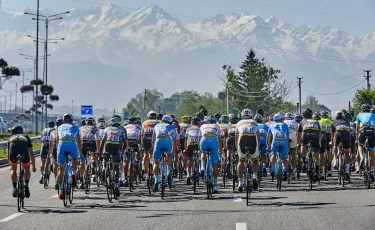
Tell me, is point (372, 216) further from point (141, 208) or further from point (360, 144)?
point (360, 144)

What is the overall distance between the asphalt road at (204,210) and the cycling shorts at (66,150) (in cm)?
97

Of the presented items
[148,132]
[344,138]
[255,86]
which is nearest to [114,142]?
[148,132]

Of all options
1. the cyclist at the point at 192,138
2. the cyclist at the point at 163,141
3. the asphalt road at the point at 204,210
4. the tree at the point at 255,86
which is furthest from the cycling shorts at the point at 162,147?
the tree at the point at 255,86

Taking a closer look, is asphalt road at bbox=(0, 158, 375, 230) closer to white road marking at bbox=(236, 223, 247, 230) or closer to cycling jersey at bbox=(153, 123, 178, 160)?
white road marking at bbox=(236, 223, 247, 230)

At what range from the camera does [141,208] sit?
14320 mm

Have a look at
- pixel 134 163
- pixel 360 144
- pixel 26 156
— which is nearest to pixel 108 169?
pixel 26 156

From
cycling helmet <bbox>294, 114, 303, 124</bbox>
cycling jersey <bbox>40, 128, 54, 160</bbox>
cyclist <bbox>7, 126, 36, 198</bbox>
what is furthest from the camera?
cycling helmet <bbox>294, 114, 303, 124</bbox>

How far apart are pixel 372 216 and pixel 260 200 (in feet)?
11.4

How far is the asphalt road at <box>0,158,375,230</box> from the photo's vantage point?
38.1 feet

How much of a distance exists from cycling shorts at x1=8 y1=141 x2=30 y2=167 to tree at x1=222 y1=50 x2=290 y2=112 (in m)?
102

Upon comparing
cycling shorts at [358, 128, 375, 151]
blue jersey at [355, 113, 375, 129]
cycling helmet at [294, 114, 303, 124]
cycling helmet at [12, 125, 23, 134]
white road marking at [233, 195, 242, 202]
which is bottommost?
white road marking at [233, 195, 242, 202]

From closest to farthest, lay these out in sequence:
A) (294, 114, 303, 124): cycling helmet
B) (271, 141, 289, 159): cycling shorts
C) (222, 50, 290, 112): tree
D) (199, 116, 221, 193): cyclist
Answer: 1. (199, 116, 221, 193): cyclist
2. (271, 141, 289, 159): cycling shorts
3. (294, 114, 303, 124): cycling helmet
4. (222, 50, 290, 112): tree

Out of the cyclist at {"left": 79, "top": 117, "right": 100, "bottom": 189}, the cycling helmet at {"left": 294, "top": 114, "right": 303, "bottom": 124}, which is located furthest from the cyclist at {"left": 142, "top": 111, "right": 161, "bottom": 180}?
the cycling helmet at {"left": 294, "top": 114, "right": 303, "bottom": 124}

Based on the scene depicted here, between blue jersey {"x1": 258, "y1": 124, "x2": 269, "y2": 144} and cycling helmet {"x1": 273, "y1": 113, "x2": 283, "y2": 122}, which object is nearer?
cycling helmet {"x1": 273, "y1": 113, "x2": 283, "y2": 122}
